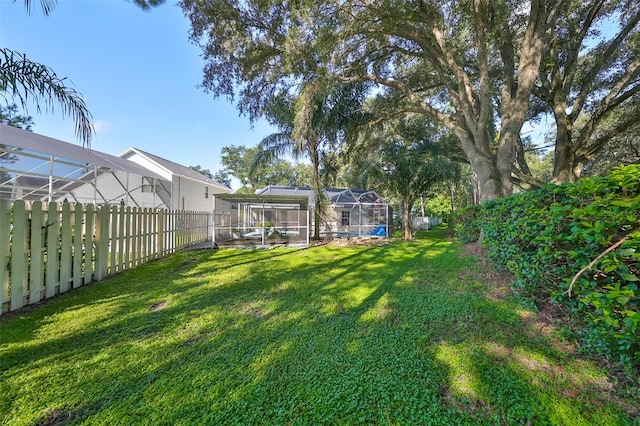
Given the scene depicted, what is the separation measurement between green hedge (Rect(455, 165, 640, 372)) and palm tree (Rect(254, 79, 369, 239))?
7552 mm

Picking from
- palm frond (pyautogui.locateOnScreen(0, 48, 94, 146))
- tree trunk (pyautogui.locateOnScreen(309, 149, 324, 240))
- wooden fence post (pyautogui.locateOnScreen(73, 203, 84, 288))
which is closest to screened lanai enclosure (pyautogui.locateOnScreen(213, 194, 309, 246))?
tree trunk (pyautogui.locateOnScreen(309, 149, 324, 240))

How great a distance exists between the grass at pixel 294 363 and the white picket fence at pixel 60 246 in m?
0.32

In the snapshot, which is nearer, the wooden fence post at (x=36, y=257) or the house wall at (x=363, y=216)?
the wooden fence post at (x=36, y=257)

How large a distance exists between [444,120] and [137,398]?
8798mm

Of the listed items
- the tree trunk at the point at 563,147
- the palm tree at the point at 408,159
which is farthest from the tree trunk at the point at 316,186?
the tree trunk at the point at 563,147

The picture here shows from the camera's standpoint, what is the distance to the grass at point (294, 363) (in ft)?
5.66

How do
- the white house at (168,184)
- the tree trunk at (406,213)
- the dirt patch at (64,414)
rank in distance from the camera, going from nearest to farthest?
the dirt patch at (64,414), the tree trunk at (406,213), the white house at (168,184)

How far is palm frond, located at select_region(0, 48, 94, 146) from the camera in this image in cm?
286

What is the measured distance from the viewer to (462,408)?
5.79 ft

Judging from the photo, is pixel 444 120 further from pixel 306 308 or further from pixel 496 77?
pixel 306 308

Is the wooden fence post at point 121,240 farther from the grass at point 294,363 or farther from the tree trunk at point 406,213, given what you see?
the tree trunk at point 406,213

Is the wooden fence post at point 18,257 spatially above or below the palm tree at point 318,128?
below

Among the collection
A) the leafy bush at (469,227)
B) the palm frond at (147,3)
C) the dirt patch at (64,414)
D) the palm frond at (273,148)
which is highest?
the palm frond at (147,3)

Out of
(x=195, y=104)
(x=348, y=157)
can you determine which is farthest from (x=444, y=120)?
(x=195, y=104)
